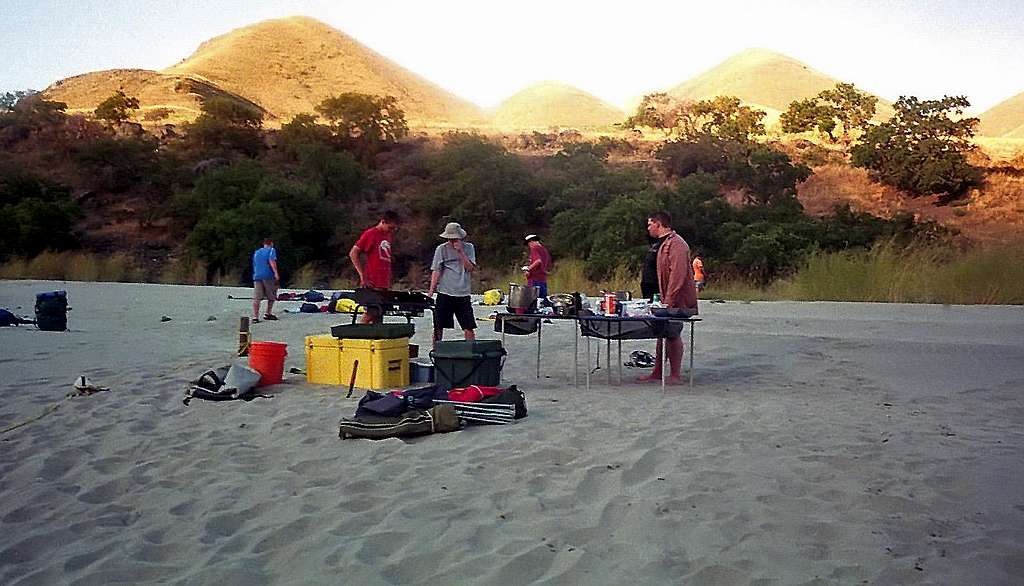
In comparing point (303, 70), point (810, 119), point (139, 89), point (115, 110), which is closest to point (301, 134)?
point (115, 110)

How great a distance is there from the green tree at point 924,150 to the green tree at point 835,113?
5793 millimetres

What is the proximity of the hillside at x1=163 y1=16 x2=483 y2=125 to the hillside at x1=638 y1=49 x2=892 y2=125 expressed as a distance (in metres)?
24.5

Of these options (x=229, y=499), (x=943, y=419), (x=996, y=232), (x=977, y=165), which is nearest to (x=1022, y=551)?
(x=943, y=419)

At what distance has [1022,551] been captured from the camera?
342 cm

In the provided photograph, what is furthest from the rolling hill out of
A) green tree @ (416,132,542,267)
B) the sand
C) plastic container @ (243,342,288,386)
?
the sand

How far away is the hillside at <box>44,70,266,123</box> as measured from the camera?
61.7 meters

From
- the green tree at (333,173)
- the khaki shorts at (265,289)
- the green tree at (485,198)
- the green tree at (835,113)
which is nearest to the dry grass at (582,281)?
the khaki shorts at (265,289)

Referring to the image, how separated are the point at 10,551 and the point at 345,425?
2113 millimetres

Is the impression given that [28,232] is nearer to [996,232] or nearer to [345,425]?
[345,425]

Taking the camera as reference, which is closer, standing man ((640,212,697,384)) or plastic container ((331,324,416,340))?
plastic container ((331,324,416,340))

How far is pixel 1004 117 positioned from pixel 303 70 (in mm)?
68701

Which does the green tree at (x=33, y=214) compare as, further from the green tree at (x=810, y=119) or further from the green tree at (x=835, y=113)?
the green tree at (x=835, y=113)

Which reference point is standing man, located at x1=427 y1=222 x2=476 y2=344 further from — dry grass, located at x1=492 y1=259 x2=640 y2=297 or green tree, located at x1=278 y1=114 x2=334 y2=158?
green tree, located at x1=278 y1=114 x2=334 y2=158

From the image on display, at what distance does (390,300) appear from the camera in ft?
26.5
